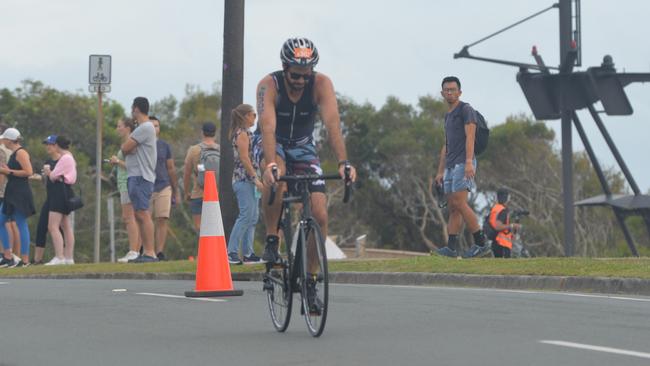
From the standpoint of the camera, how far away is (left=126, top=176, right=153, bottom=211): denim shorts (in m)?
17.5

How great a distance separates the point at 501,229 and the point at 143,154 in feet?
20.0

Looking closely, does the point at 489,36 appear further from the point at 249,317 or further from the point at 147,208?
the point at 249,317

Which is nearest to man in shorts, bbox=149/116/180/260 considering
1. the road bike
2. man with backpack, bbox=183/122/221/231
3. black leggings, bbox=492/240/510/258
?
man with backpack, bbox=183/122/221/231

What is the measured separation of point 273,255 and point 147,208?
8342 millimetres

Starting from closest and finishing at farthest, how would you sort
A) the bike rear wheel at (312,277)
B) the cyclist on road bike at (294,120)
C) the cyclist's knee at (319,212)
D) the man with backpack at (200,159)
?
1. the bike rear wheel at (312,277)
2. the cyclist's knee at (319,212)
3. the cyclist on road bike at (294,120)
4. the man with backpack at (200,159)

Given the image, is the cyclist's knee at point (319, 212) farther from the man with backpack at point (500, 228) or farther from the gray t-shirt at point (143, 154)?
the man with backpack at point (500, 228)

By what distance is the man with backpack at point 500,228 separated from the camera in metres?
20.8

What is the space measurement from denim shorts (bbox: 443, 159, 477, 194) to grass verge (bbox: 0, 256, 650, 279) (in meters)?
0.85

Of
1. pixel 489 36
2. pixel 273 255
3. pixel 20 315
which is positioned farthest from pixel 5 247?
pixel 489 36

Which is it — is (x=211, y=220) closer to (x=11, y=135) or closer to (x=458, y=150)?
(x=458, y=150)

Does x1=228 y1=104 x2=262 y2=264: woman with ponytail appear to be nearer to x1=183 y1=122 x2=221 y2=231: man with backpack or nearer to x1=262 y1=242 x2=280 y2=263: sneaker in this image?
x1=183 y1=122 x2=221 y2=231: man with backpack

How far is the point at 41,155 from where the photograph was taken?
5912 centimetres

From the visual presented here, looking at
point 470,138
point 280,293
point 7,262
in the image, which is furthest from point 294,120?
point 7,262

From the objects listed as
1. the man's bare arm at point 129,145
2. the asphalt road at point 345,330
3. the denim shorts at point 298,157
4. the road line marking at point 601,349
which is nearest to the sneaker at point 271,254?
the asphalt road at point 345,330
